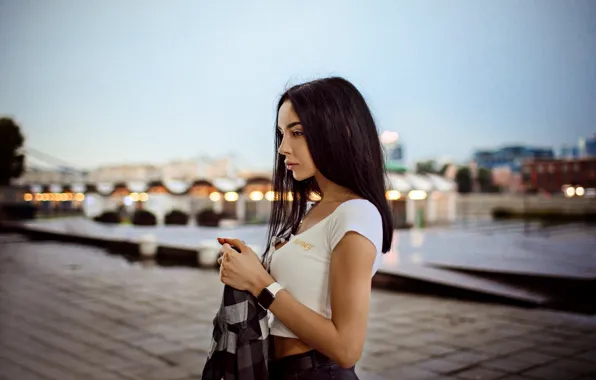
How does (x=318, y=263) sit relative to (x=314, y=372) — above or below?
above

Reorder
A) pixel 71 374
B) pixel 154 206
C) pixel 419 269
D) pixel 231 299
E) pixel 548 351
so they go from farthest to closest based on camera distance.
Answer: pixel 154 206
pixel 419 269
pixel 548 351
pixel 71 374
pixel 231 299

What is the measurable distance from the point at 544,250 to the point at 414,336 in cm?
818

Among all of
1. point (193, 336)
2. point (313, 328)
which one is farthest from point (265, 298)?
point (193, 336)

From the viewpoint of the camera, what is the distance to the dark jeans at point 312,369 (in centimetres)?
→ 124

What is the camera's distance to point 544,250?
38.6 ft

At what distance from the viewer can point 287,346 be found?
1298 mm

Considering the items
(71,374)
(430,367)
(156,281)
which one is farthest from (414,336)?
(156,281)

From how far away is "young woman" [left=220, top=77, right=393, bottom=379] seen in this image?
3.77 feet

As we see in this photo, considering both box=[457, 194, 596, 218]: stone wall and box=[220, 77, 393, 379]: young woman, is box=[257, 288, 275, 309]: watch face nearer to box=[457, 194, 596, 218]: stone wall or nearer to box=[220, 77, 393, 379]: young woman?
box=[220, 77, 393, 379]: young woman

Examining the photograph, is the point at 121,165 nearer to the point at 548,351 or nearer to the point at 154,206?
the point at 154,206

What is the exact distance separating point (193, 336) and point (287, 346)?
3.82 m

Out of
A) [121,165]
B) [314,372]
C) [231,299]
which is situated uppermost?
[121,165]

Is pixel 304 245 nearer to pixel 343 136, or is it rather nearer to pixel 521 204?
pixel 343 136

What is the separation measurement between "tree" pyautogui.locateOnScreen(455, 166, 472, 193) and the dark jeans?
74057 mm
